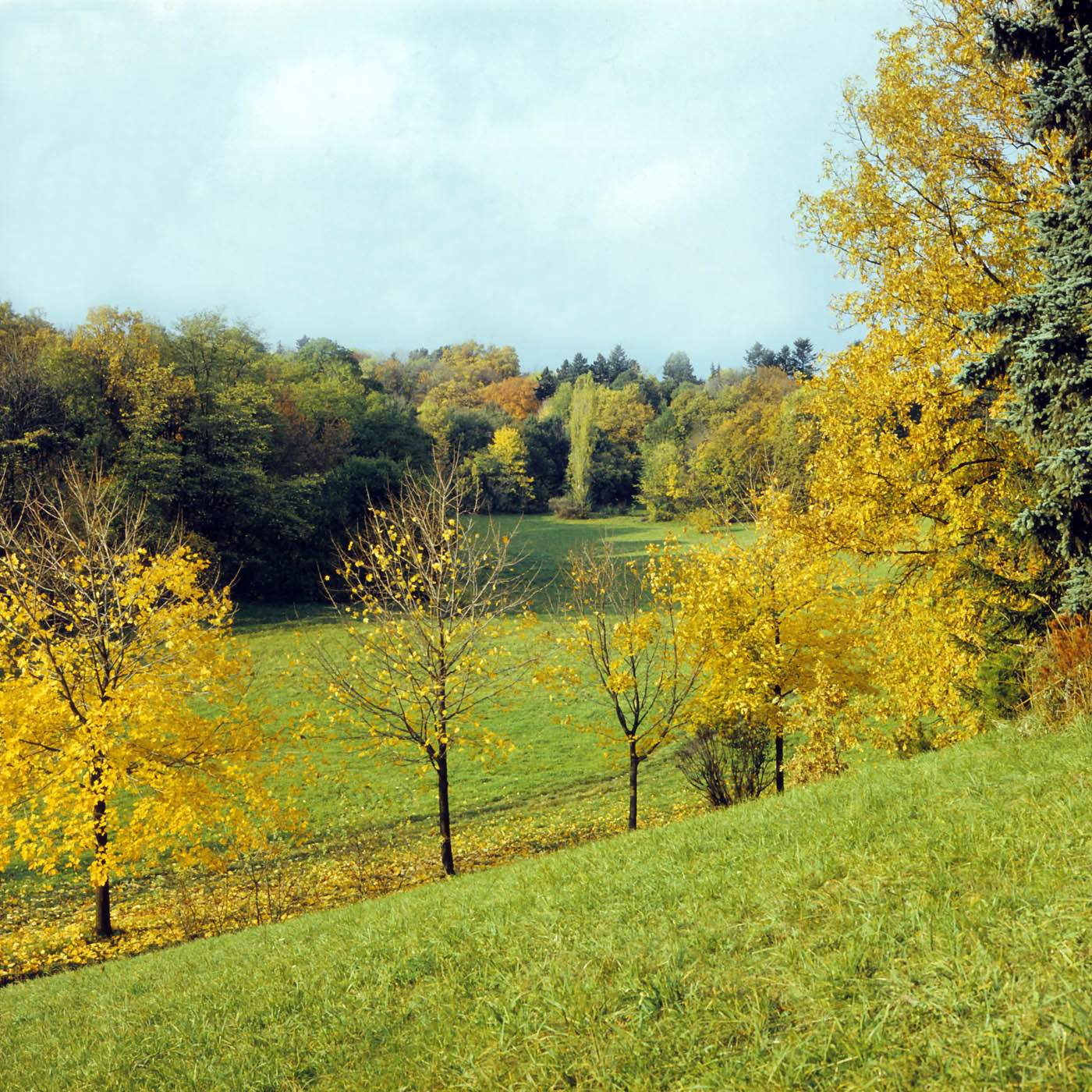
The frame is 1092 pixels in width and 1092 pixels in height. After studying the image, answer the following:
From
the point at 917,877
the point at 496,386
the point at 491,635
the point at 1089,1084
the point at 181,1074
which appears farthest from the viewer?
the point at 496,386

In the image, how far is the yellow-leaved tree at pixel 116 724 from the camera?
37.2ft

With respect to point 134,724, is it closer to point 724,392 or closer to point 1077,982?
point 1077,982

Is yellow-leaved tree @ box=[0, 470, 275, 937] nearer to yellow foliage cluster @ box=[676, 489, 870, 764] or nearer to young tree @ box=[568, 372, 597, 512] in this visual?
yellow foliage cluster @ box=[676, 489, 870, 764]

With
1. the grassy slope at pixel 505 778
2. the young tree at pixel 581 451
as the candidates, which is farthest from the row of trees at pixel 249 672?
the young tree at pixel 581 451

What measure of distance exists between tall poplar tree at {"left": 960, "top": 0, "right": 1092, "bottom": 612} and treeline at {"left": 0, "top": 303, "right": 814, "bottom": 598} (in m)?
7.04

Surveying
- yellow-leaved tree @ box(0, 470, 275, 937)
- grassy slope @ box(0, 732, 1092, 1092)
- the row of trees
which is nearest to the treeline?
the row of trees

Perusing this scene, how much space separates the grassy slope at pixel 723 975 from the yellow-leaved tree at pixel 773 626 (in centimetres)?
689

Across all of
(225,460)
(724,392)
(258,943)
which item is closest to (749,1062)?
(258,943)

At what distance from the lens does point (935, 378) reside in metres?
12.4

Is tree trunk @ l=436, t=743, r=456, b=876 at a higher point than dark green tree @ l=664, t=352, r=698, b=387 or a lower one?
lower

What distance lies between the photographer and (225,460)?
120 feet

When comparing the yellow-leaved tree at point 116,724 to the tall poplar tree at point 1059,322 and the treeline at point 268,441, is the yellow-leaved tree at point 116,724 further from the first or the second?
the tall poplar tree at point 1059,322

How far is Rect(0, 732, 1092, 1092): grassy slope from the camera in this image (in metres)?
3.18

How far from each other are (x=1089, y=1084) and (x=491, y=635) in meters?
12.0
